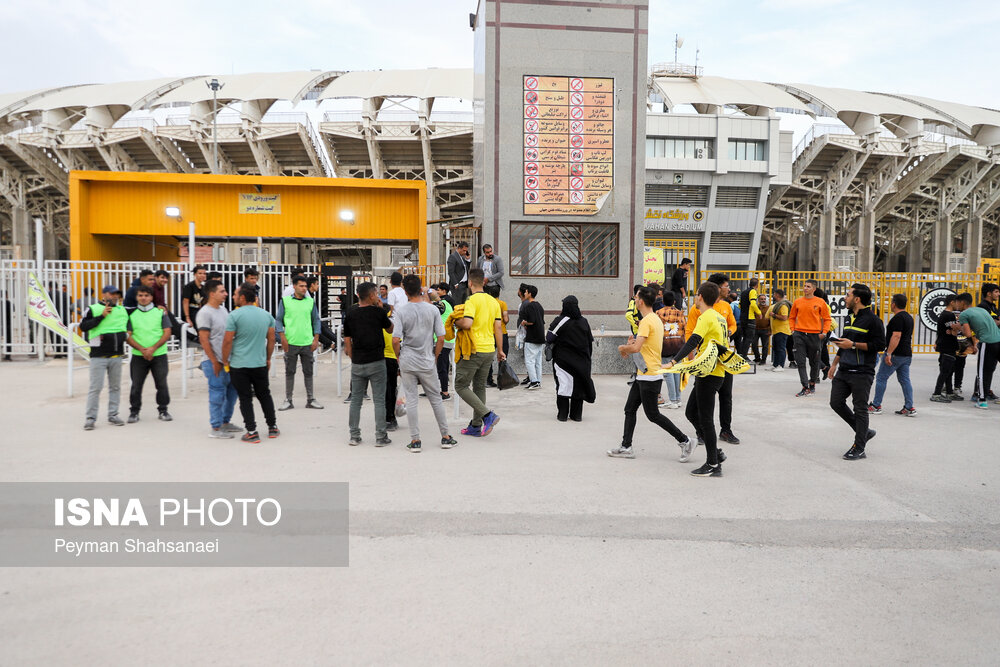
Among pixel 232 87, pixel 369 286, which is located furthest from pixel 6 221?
pixel 369 286

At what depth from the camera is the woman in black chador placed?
7801 millimetres

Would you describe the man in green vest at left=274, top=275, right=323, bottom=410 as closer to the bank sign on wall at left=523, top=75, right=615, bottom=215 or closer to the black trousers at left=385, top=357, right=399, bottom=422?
the black trousers at left=385, top=357, right=399, bottom=422

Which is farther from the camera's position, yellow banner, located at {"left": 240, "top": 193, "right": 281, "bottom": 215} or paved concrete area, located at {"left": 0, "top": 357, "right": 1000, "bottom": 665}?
yellow banner, located at {"left": 240, "top": 193, "right": 281, "bottom": 215}

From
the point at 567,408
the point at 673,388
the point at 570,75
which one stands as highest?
the point at 570,75

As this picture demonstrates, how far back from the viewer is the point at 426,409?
866 centimetres

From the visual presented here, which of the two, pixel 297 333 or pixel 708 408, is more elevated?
pixel 297 333

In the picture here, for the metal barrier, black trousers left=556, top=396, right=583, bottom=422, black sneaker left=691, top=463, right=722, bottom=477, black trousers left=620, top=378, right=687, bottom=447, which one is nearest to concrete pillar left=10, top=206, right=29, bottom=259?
black trousers left=556, top=396, right=583, bottom=422

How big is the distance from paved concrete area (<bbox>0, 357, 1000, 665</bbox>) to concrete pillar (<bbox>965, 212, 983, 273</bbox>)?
53.7 m

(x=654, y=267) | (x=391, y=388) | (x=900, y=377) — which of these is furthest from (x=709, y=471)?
(x=654, y=267)

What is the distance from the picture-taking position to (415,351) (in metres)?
6.33

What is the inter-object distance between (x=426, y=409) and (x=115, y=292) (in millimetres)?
3945

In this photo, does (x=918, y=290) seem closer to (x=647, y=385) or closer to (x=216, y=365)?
(x=647, y=385)

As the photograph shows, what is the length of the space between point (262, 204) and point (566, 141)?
10552 millimetres

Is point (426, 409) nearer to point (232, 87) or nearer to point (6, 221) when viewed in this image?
Result: point (232, 87)
